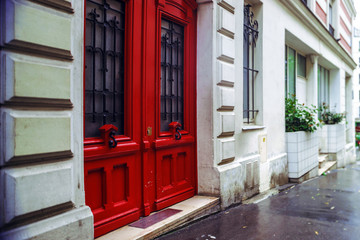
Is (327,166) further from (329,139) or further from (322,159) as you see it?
(329,139)

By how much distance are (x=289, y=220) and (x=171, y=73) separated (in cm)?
266

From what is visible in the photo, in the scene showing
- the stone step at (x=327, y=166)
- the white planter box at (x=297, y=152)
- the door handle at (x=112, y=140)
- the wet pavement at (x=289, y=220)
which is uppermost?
the door handle at (x=112, y=140)

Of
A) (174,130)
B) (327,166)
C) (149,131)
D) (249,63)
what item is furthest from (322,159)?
(149,131)

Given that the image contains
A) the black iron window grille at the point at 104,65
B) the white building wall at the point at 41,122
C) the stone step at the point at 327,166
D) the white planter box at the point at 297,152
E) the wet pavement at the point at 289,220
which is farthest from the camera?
the stone step at the point at 327,166

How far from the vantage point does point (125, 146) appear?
378 centimetres

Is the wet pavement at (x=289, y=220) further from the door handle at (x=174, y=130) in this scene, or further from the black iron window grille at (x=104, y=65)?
the black iron window grille at (x=104, y=65)

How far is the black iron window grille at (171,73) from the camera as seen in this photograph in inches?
181

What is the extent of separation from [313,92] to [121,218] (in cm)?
919

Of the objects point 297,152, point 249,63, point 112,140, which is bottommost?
point 297,152

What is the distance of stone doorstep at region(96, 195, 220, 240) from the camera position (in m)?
3.45

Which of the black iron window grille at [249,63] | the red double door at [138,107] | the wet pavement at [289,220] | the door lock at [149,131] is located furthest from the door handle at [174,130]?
the black iron window grille at [249,63]

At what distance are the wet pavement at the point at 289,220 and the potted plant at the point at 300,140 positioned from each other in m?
0.96

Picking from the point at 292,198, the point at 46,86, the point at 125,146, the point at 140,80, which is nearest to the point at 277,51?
the point at 292,198

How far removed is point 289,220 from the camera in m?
4.80
